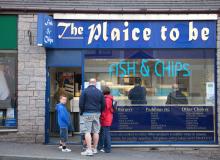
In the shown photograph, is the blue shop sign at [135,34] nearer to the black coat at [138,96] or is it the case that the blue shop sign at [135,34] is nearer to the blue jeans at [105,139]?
the black coat at [138,96]

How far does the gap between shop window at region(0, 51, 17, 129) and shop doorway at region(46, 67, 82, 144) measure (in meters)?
1.00

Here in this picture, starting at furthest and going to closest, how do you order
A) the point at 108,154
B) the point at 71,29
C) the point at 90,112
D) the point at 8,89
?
the point at 8,89
the point at 71,29
the point at 108,154
the point at 90,112

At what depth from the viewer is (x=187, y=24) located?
12.8 metres

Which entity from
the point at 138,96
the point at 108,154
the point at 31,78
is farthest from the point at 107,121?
the point at 31,78

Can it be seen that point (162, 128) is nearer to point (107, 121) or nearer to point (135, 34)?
point (107, 121)

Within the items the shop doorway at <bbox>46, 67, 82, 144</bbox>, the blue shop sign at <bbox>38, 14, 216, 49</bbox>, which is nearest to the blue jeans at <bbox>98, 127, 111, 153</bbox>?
the shop doorway at <bbox>46, 67, 82, 144</bbox>

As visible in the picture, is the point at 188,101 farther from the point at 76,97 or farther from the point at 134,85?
the point at 76,97

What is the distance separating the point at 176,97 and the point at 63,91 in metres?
3.39

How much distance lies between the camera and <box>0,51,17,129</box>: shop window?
505 inches

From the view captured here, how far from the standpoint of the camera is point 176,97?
1291 centimetres

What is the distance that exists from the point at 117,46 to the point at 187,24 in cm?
209

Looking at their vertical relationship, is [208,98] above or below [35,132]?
above

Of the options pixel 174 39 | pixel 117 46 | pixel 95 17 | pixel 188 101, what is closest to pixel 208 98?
pixel 188 101

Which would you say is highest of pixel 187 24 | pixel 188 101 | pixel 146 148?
pixel 187 24
